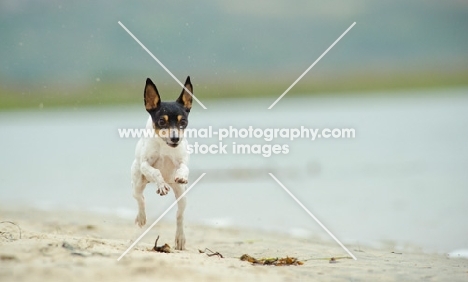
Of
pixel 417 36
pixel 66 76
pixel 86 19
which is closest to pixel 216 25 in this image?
pixel 86 19

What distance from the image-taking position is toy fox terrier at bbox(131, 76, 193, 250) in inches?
357

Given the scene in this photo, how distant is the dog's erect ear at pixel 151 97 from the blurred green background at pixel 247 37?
8689 cm

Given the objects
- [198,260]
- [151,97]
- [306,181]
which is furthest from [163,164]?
[306,181]

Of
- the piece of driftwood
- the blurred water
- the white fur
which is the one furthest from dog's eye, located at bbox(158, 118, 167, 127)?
the blurred water

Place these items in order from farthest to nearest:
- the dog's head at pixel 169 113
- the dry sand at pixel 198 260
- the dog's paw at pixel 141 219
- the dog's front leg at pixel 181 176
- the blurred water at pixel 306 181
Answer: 1. the blurred water at pixel 306 181
2. the dog's paw at pixel 141 219
3. the dog's head at pixel 169 113
4. the dog's front leg at pixel 181 176
5. the dry sand at pixel 198 260

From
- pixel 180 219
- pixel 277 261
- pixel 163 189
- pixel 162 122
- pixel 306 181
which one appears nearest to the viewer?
pixel 277 261

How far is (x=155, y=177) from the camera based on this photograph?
353 inches

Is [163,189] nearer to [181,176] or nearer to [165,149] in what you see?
[181,176]

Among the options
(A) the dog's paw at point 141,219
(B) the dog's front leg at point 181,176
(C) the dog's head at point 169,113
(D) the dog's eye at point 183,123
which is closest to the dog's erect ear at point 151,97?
(C) the dog's head at point 169,113

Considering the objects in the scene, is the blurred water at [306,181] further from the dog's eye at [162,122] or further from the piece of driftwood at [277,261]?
the dog's eye at [162,122]

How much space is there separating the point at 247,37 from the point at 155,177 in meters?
150

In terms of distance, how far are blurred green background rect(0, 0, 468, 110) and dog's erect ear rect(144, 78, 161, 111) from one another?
8689 centimetres

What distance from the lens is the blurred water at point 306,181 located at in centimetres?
1270

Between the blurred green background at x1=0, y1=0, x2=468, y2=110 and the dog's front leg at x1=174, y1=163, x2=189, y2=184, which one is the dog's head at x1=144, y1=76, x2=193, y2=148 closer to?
the dog's front leg at x1=174, y1=163, x2=189, y2=184
